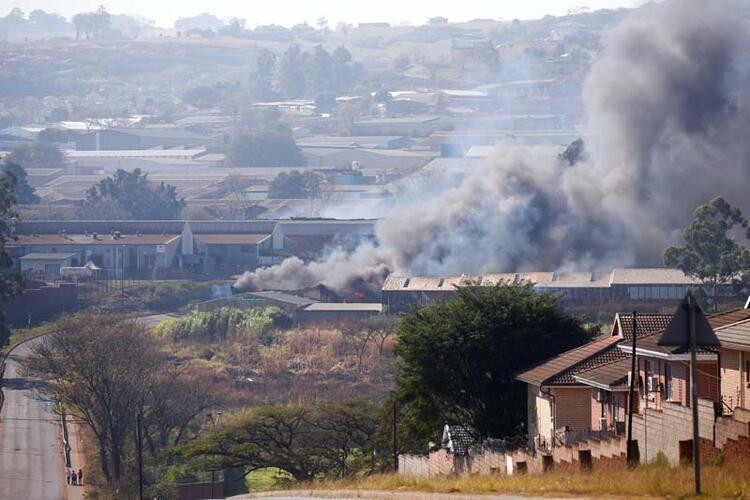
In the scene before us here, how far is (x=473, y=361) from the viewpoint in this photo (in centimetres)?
3656

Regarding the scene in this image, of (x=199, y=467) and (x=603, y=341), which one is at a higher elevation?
(x=603, y=341)

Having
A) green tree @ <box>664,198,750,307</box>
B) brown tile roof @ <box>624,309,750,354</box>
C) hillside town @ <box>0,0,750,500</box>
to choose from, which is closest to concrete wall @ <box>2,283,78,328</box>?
hillside town @ <box>0,0,750,500</box>

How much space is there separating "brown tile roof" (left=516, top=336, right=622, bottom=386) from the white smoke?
4469cm

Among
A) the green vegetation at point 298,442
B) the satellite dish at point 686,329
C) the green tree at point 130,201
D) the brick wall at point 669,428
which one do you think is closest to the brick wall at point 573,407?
the brick wall at point 669,428

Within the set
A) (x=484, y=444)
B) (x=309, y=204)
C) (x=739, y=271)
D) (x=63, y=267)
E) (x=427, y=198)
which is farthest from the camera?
(x=309, y=204)

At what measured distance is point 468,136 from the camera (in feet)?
607

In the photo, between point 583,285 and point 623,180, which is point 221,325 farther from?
point 623,180

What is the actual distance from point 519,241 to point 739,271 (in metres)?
12.3

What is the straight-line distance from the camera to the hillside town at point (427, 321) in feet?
95.5

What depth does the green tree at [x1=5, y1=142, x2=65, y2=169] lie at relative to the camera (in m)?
181

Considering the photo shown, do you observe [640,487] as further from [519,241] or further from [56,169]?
[56,169]

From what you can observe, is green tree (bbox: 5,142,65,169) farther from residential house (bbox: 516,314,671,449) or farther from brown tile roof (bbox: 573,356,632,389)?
brown tile roof (bbox: 573,356,632,389)

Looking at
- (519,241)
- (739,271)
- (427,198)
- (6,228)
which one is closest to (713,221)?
(739,271)

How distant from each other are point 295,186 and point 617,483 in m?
127
